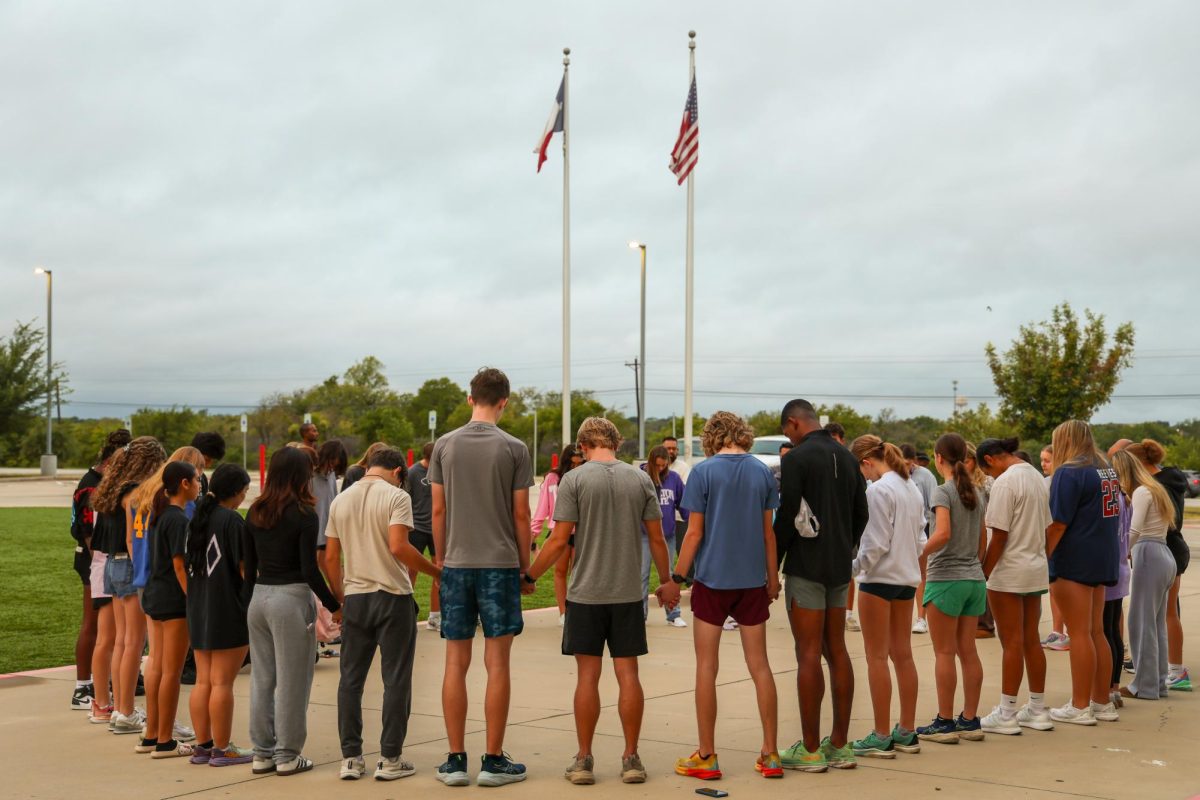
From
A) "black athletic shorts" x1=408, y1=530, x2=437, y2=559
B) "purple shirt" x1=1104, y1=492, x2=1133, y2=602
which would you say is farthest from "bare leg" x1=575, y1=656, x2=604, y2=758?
"black athletic shorts" x1=408, y1=530, x2=437, y2=559

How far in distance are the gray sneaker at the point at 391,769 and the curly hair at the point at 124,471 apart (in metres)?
2.49

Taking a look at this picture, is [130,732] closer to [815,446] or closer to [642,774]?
[642,774]

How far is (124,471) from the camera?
291 inches

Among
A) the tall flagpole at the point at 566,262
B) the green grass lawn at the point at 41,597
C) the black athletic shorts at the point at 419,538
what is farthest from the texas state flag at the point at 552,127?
the black athletic shorts at the point at 419,538

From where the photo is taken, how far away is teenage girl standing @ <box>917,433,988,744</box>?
23.9ft

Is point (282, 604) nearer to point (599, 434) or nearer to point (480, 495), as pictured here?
point (480, 495)

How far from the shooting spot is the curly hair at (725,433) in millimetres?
6617

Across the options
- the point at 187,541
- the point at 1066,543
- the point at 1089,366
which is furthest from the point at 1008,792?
the point at 1089,366

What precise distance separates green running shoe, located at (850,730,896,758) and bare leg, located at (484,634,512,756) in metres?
2.17

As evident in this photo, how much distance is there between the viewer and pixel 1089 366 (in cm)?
3922

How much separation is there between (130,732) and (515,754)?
2612 millimetres

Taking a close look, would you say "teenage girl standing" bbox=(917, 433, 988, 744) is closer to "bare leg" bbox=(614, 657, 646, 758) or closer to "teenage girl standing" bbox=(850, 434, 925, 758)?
"teenage girl standing" bbox=(850, 434, 925, 758)

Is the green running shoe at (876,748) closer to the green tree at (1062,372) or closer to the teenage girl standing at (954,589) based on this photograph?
the teenage girl standing at (954,589)

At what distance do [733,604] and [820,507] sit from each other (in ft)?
2.49
